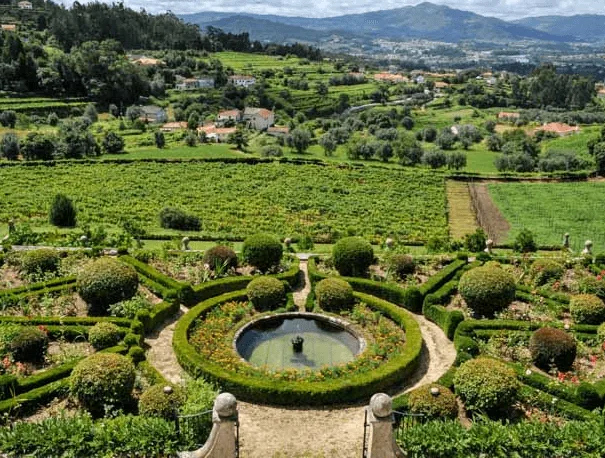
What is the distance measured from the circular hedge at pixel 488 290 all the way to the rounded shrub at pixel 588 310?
218 centimetres

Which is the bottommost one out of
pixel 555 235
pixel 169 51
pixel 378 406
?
pixel 555 235

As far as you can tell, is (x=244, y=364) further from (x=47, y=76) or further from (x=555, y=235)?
(x=47, y=76)

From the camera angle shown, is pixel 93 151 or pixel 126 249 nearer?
pixel 126 249

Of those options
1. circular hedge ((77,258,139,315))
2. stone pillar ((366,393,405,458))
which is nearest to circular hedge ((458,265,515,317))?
stone pillar ((366,393,405,458))

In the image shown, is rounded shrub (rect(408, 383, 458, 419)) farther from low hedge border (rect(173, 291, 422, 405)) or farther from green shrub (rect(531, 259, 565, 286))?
green shrub (rect(531, 259, 565, 286))

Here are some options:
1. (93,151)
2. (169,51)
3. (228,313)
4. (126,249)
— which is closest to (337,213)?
(126,249)

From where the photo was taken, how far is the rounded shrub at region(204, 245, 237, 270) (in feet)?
80.6

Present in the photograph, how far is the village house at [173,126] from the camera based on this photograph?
86.8 metres

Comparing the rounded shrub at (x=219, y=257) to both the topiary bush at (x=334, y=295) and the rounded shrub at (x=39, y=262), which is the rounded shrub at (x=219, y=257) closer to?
the topiary bush at (x=334, y=295)

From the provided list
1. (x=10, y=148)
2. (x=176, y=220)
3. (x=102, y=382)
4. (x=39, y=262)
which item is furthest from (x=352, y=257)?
(x=10, y=148)

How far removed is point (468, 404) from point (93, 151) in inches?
2267

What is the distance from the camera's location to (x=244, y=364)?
1762cm

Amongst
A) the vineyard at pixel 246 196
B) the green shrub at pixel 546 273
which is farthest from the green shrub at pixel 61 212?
the green shrub at pixel 546 273

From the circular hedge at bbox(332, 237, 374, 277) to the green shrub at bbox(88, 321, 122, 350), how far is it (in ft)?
32.8
